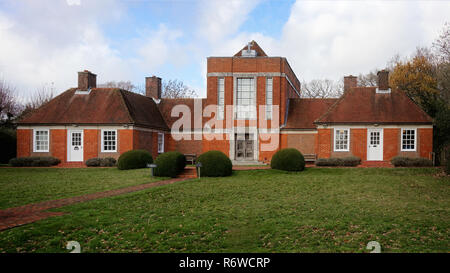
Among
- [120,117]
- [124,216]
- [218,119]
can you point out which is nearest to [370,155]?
[218,119]

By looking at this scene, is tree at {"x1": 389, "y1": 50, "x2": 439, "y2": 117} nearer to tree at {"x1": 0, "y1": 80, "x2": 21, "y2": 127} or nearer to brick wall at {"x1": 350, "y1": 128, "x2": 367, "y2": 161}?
brick wall at {"x1": 350, "y1": 128, "x2": 367, "y2": 161}

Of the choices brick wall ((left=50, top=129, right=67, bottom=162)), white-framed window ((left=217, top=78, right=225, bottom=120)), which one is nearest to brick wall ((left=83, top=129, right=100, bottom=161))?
brick wall ((left=50, top=129, right=67, bottom=162))

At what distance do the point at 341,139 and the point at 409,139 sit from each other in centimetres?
484

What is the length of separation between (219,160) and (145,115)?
12.7 metres

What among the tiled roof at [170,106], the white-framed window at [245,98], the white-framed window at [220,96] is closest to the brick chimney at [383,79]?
the white-framed window at [245,98]

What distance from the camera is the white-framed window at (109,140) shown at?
29.0 m

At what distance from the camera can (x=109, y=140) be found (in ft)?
95.3

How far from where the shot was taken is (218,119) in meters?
31.3

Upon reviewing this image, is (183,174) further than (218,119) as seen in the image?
No

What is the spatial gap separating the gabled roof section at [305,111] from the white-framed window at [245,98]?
3.28m

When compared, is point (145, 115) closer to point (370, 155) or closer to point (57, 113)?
point (57, 113)

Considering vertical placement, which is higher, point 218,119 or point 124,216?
point 218,119
